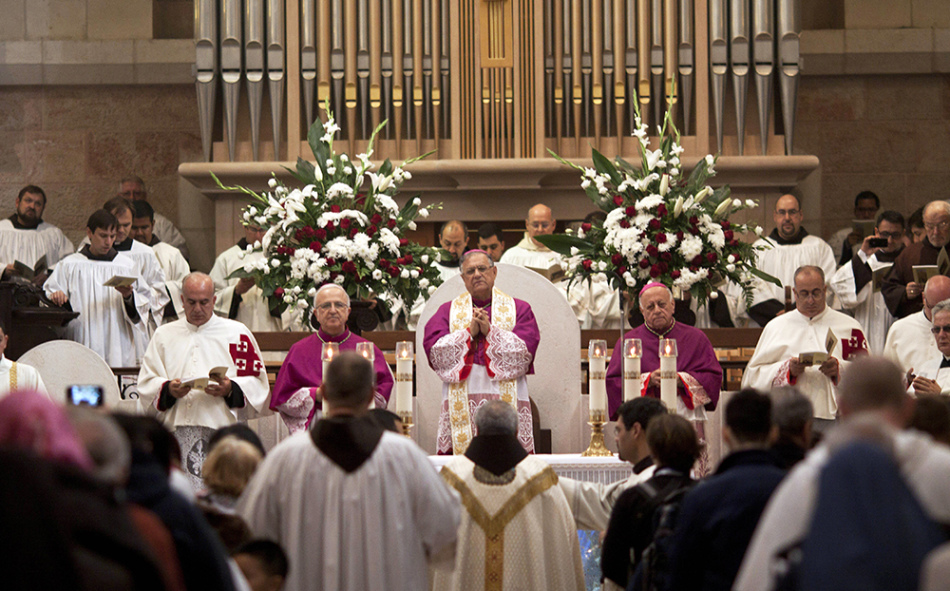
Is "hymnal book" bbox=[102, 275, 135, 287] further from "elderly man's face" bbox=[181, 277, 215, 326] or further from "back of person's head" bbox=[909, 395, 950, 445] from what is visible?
"back of person's head" bbox=[909, 395, 950, 445]

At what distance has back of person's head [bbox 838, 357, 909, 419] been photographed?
3.10 meters

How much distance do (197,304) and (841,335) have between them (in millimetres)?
4251

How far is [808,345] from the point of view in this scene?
848 centimetres

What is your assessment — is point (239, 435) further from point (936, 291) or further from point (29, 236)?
point (29, 236)

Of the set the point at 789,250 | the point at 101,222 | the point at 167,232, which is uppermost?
the point at 167,232

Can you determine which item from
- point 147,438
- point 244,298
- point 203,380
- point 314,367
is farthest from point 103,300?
point 147,438

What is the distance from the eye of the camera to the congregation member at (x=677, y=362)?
25.2 feet

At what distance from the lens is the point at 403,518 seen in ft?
15.5

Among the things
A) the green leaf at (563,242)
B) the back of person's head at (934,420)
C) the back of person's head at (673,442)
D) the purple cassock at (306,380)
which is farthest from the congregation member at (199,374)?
the back of person's head at (934,420)

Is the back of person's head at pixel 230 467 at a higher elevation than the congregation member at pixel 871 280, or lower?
lower

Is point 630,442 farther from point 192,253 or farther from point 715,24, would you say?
point 192,253

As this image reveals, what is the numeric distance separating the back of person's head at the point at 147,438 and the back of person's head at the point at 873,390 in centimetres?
180

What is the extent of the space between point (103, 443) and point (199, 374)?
5176 millimetres

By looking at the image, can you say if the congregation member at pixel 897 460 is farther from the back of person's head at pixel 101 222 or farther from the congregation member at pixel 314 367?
the back of person's head at pixel 101 222
